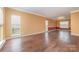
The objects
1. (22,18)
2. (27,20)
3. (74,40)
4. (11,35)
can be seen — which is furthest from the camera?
(27,20)

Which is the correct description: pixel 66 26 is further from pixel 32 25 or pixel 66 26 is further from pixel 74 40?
pixel 32 25

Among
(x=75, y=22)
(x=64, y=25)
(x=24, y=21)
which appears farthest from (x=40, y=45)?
(x=75, y=22)

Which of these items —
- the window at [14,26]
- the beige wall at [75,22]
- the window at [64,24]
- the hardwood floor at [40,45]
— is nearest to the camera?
the hardwood floor at [40,45]

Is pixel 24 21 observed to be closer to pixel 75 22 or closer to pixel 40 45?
pixel 40 45

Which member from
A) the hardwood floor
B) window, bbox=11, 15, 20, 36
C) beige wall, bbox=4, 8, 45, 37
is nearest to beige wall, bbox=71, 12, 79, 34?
the hardwood floor

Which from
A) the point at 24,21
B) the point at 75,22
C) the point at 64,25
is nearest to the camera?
the point at 64,25

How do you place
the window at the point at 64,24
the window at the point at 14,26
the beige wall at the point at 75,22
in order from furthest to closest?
the beige wall at the point at 75,22, the window at the point at 64,24, the window at the point at 14,26

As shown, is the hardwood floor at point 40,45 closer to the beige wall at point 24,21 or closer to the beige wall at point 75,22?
the beige wall at point 75,22

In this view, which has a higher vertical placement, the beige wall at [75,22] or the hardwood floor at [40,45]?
the beige wall at [75,22]

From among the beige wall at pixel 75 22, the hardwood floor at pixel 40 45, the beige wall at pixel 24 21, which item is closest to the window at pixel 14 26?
the beige wall at pixel 24 21

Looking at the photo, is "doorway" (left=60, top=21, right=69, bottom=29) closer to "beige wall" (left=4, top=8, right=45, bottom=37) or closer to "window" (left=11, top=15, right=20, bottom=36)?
"beige wall" (left=4, top=8, right=45, bottom=37)
